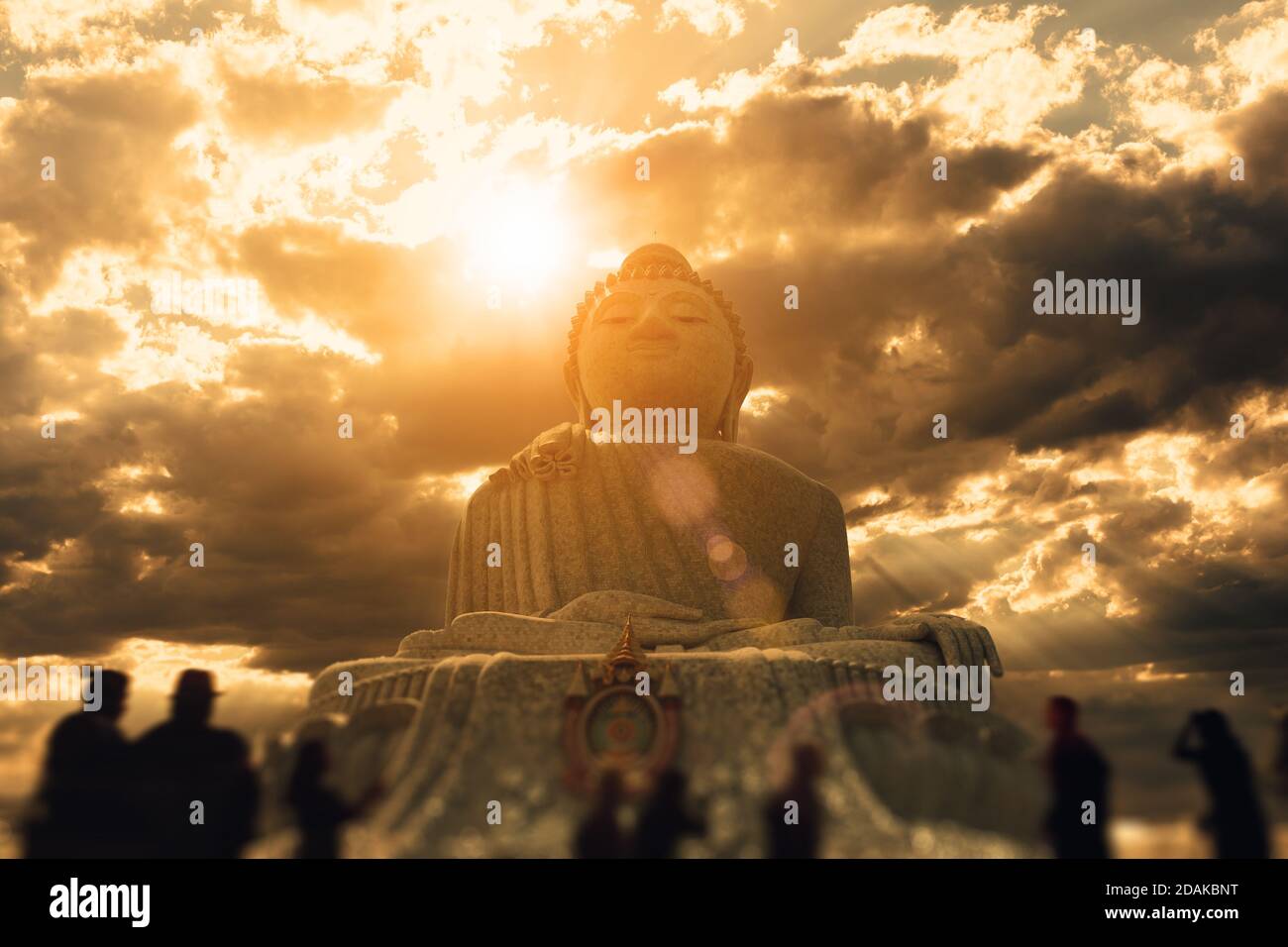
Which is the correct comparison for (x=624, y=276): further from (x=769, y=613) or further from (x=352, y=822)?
(x=352, y=822)

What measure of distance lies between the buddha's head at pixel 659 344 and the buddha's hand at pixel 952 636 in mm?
4356

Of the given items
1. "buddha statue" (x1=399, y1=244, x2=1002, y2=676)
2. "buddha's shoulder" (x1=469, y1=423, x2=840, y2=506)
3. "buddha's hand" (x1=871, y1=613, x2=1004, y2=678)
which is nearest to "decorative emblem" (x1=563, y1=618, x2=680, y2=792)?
"buddha statue" (x1=399, y1=244, x2=1002, y2=676)

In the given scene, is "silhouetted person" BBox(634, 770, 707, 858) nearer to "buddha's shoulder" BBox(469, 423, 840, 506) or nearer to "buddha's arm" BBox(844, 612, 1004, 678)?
"buddha's arm" BBox(844, 612, 1004, 678)

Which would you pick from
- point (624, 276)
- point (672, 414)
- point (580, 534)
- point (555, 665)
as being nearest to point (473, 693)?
point (555, 665)

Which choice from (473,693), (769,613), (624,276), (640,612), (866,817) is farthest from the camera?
(624,276)

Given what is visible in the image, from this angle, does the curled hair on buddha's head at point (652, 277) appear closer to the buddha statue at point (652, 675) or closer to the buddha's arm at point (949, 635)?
the buddha statue at point (652, 675)

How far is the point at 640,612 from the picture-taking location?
940cm

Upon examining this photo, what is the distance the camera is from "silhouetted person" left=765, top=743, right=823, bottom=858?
6527 millimetres

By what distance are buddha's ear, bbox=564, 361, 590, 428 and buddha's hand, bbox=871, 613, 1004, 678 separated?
5.47m

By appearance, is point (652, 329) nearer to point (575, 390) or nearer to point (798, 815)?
point (575, 390)

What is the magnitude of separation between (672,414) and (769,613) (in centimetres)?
261

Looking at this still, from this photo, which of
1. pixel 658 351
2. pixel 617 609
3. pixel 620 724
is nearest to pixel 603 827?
pixel 620 724

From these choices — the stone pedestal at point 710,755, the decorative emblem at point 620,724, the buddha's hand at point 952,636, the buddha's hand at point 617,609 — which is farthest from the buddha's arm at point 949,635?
the decorative emblem at point 620,724
